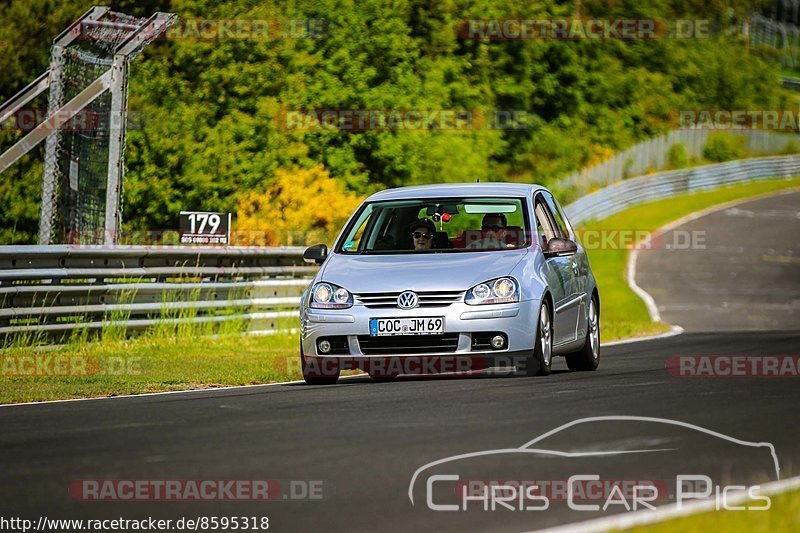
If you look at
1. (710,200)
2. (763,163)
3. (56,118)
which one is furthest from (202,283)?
(763,163)

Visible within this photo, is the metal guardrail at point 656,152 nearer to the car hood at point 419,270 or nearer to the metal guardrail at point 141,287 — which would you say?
the metal guardrail at point 141,287

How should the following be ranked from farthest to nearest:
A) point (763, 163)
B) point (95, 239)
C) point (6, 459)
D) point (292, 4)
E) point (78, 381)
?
point (763, 163) < point (292, 4) < point (95, 239) < point (78, 381) < point (6, 459)

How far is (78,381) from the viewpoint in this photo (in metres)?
12.9

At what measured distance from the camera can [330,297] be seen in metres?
12.3

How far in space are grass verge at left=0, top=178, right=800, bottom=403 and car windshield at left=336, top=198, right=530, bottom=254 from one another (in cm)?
148

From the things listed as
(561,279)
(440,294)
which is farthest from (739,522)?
(561,279)

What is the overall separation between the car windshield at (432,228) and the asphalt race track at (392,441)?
116cm

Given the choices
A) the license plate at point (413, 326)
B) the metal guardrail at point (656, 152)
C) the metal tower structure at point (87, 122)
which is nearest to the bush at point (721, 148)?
the metal guardrail at point (656, 152)

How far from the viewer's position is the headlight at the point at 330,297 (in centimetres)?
1223

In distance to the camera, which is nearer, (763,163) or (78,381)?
(78,381)

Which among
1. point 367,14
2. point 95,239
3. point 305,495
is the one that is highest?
point 367,14

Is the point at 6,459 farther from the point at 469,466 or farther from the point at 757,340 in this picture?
the point at 757,340

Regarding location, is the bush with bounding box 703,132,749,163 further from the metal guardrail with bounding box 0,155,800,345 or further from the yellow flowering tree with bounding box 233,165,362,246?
the metal guardrail with bounding box 0,155,800,345

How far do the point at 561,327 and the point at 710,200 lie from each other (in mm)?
48720
